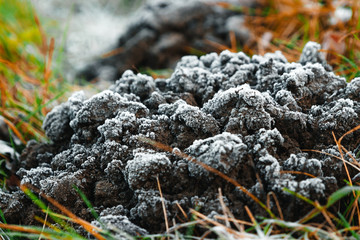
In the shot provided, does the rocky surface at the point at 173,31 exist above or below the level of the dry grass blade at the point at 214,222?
above

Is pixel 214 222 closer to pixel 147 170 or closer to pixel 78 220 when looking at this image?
pixel 147 170

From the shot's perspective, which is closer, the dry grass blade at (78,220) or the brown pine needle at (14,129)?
the dry grass blade at (78,220)

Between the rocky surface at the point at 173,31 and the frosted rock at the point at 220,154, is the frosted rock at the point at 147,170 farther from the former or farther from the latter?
the rocky surface at the point at 173,31

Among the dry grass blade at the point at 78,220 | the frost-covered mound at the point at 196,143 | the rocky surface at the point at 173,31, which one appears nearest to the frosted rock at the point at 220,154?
the frost-covered mound at the point at 196,143

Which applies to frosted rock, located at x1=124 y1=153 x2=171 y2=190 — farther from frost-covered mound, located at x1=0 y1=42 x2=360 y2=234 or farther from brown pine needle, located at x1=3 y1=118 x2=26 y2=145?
brown pine needle, located at x1=3 y1=118 x2=26 y2=145

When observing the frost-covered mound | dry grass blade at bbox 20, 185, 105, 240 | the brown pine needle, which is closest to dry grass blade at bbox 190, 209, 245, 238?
the frost-covered mound

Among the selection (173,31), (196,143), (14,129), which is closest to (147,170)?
(196,143)
